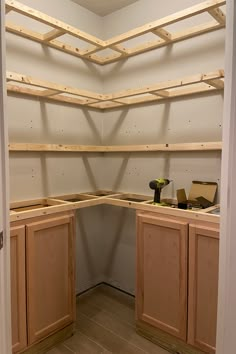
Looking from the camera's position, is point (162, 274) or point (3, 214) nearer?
point (3, 214)

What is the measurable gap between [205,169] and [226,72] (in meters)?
1.35

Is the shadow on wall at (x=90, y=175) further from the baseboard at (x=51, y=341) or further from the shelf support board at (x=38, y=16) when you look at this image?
the baseboard at (x=51, y=341)

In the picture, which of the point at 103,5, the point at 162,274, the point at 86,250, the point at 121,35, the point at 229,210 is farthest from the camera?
the point at 86,250

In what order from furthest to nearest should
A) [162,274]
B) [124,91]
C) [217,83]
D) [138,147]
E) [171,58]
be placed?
[138,147] → [171,58] → [124,91] → [162,274] → [217,83]

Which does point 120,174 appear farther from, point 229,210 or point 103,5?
point 229,210

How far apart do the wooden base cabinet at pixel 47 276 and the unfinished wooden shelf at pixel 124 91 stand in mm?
1007

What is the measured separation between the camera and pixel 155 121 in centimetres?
270

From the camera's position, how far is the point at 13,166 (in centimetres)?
234

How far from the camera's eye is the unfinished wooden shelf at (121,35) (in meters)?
1.89

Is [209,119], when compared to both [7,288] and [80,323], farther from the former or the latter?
[80,323]

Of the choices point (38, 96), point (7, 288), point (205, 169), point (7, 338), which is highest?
point (38, 96)

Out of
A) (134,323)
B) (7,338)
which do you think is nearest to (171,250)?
(134,323)

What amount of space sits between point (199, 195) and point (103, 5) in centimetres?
217

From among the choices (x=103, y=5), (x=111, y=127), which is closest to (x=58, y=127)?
(x=111, y=127)
